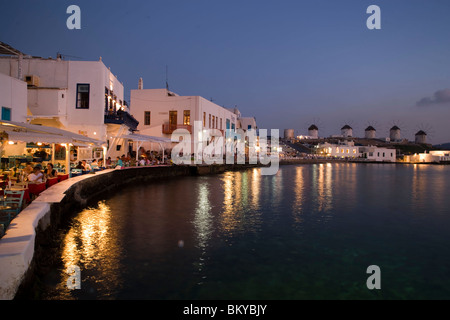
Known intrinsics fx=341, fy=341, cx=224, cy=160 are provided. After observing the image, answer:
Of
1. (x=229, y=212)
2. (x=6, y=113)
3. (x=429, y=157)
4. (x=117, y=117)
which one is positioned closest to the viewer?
(x=229, y=212)

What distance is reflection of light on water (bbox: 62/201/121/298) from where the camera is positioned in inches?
299

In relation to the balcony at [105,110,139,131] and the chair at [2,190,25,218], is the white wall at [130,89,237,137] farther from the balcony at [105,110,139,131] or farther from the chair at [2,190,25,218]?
the chair at [2,190,25,218]

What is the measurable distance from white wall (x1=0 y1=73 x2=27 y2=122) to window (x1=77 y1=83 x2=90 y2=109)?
5135 mm

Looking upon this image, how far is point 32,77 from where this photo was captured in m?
23.9

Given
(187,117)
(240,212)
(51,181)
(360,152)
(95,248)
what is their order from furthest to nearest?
(360,152)
(187,117)
(240,212)
(51,181)
(95,248)

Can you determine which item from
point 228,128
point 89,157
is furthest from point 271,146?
point 89,157

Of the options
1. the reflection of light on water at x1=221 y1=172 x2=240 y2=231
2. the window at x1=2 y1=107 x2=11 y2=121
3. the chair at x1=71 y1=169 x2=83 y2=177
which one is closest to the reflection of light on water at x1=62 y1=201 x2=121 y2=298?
the reflection of light on water at x1=221 y1=172 x2=240 y2=231

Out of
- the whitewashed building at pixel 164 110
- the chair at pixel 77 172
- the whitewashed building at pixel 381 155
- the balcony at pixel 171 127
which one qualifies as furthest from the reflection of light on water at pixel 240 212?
the whitewashed building at pixel 381 155

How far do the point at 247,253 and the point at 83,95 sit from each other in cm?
2110

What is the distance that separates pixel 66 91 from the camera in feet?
82.5

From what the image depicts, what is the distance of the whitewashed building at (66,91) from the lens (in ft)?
79.1

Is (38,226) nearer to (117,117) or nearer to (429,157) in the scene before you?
(117,117)

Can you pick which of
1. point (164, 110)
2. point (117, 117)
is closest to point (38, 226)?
point (117, 117)
